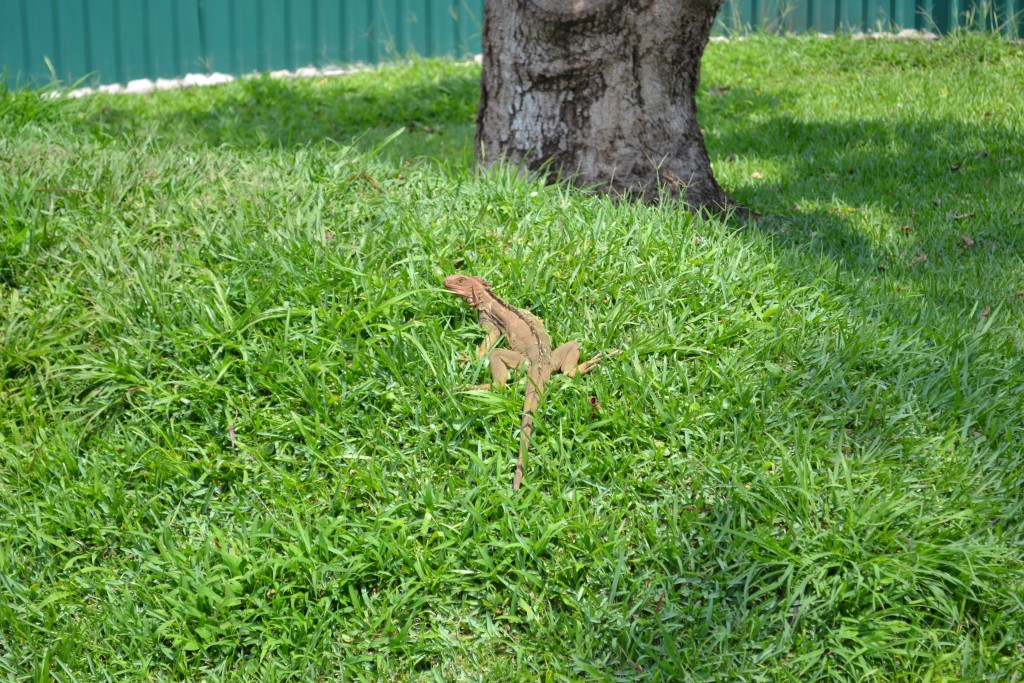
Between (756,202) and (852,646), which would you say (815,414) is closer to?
(852,646)

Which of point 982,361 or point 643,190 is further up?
point 643,190

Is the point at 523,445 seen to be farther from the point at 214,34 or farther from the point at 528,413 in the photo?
the point at 214,34

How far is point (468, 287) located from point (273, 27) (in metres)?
7.42

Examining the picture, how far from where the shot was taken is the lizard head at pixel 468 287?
11.8 feet

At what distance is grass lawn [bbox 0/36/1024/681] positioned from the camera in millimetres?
2787

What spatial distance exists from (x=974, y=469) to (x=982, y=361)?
2.04 feet

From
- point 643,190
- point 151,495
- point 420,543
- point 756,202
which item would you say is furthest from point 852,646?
point 756,202

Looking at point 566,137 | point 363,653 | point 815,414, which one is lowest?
point 363,653

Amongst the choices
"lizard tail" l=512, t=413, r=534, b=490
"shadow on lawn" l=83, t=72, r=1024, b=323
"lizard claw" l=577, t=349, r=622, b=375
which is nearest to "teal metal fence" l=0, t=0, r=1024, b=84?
"shadow on lawn" l=83, t=72, r=1024, b=323

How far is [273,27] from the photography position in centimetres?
994

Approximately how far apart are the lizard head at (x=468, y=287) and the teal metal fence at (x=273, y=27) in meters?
7.20

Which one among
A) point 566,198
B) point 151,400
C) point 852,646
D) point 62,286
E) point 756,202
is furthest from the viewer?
point 756,202

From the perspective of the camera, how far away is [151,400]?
11.4ft

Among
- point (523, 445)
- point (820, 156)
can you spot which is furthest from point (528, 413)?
point (820, 156)
